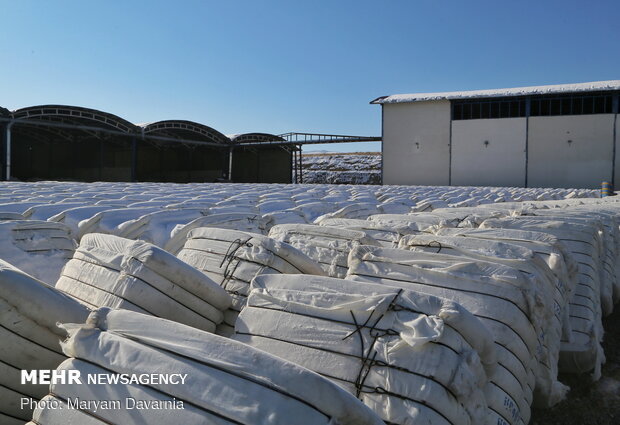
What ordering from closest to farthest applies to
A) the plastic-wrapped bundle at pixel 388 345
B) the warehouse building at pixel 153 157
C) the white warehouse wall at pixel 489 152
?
the plastic-wrapped bundle at pixel 388 345, the white warehouse wall at pixel 489 152, the warehouse building at pixel 153 157

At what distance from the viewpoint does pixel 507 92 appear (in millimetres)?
26719

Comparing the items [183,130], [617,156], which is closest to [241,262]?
[617,156]

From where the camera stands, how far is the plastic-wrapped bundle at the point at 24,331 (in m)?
1.79

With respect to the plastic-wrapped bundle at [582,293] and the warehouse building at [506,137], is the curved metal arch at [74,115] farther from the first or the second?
the plastic-wrapped bundle at [582,293]

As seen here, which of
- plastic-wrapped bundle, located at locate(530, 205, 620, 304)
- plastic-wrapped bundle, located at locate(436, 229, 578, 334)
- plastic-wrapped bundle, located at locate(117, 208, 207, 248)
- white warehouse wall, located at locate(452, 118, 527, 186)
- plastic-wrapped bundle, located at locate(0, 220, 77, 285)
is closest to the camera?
plastic-wrapped bundle, located at locate(436, 229, 578, 334)

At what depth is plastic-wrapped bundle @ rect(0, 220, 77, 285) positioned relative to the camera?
3.24 metres

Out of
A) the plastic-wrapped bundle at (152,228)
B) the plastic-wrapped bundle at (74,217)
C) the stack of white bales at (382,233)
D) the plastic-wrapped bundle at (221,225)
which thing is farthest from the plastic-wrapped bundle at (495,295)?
the plastic-wrapped bundle at (74,217)

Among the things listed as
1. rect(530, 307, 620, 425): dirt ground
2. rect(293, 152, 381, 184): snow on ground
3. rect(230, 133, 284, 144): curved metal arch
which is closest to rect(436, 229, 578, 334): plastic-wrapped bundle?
rect(530, 307, 620, 425): dirt ground

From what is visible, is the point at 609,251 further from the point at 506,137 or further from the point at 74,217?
the point at 506,137

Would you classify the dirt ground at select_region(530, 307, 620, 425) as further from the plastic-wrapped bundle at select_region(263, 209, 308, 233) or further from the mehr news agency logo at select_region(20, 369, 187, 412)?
the plastic-wrapped bundle at select_region(263, 209, 308, 233)

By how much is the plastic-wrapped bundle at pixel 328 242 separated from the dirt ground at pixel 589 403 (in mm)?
1396

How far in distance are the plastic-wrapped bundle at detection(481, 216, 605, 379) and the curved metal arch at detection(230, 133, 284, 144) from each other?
2903 centimetres

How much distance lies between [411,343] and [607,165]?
28.8m

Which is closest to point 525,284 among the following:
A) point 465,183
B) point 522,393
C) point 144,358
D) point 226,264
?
point 522,393
